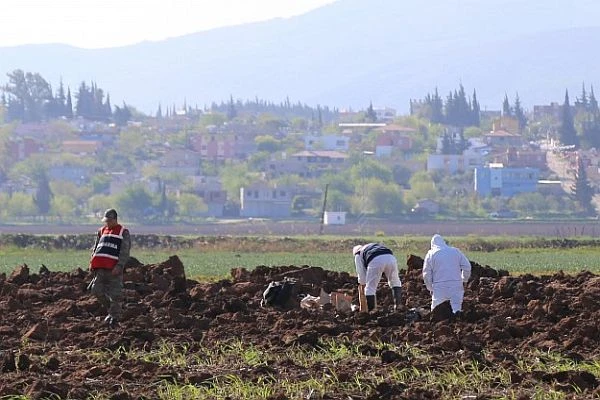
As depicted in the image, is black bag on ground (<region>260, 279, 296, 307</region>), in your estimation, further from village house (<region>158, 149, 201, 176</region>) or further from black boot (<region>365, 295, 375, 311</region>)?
village house (<region>158, 149, 201, 176</region>)

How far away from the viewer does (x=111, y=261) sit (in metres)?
22.1

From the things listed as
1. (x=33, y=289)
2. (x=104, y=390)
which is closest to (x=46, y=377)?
(x=104, y=390)

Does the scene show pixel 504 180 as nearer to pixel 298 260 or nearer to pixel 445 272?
pixel 298 260

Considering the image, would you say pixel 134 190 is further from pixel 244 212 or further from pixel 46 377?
pixel 46 377

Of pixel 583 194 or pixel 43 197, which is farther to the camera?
pixel 583 194

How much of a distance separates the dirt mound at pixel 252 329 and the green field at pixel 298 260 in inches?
439

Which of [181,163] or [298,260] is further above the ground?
[298,260]

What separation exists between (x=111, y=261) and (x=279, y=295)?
11.4 ft

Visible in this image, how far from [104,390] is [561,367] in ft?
15.0

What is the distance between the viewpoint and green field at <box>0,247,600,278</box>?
41.5 meters

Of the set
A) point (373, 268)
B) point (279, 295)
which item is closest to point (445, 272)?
point (373, 268)

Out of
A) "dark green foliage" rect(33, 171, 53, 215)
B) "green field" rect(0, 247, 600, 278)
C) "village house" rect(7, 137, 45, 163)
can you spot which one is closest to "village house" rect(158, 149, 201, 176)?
"village house" rect(7, 137, 45, 163)

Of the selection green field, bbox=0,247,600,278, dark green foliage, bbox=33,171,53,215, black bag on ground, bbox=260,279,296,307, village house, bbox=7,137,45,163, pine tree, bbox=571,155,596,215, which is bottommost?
pine tree, bbox=571,155,596,215

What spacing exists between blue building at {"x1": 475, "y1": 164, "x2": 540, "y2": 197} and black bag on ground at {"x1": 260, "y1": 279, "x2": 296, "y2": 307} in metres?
141
